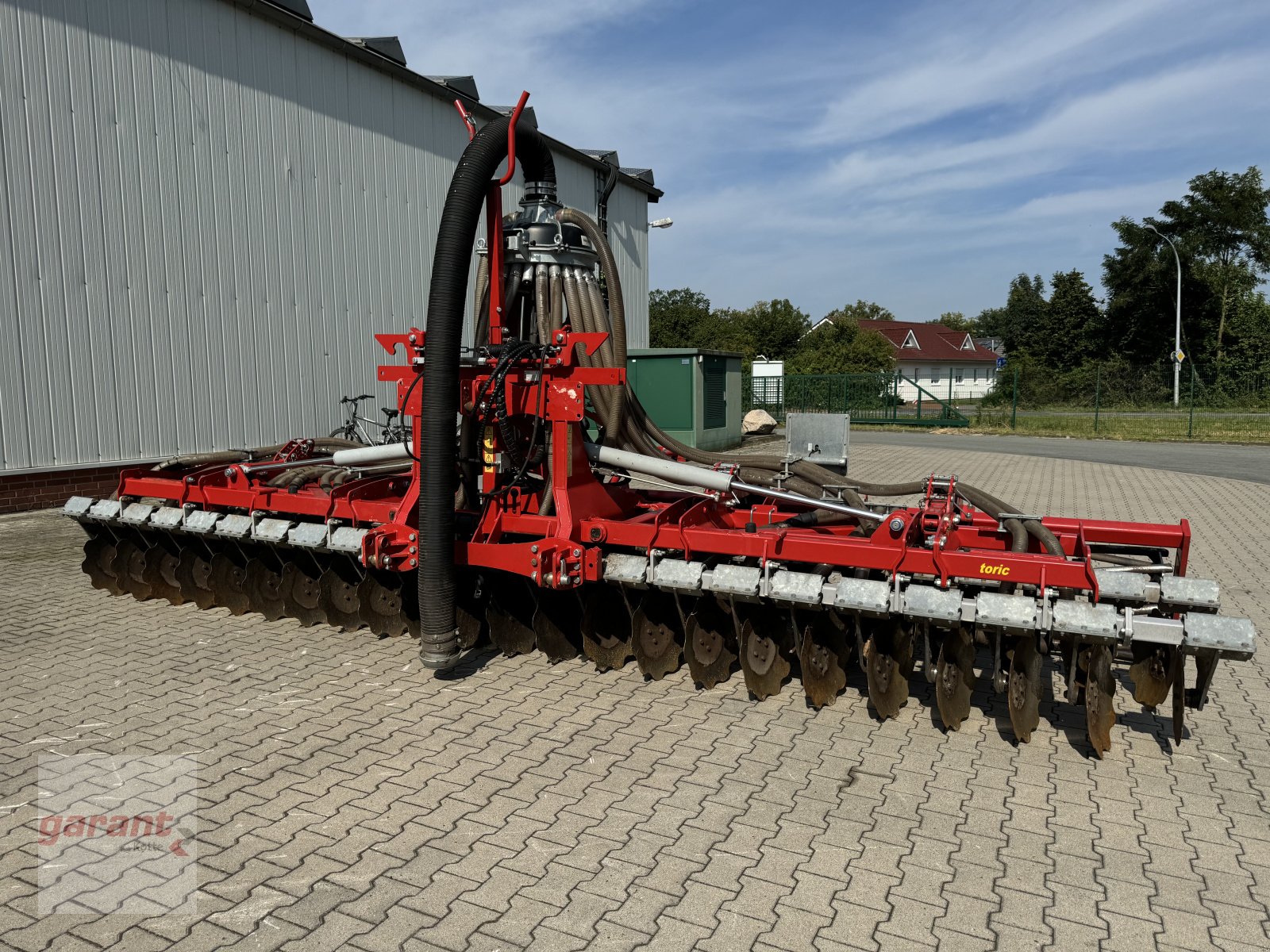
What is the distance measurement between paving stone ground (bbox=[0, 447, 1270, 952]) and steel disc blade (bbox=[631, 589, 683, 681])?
165 millimetres

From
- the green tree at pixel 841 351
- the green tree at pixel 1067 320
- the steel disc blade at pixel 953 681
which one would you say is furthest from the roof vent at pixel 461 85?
the green tree at pixel 1067 320

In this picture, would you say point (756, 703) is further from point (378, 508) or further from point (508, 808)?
point (378, 508)

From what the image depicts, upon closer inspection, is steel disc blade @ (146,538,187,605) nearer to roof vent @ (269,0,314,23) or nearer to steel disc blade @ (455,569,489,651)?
steel disc blade @ (455,569,489,651)

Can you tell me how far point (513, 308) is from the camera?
6094 millimetres

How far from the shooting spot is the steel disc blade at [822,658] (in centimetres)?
467

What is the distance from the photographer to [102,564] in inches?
273

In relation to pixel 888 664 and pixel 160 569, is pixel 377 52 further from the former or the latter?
pixel 888 664

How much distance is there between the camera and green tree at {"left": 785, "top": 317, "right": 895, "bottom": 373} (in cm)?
4350

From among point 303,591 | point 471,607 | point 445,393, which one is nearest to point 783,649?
point 471,607

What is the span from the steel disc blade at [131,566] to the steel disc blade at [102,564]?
0.04 m

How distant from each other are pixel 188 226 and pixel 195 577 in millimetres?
6075

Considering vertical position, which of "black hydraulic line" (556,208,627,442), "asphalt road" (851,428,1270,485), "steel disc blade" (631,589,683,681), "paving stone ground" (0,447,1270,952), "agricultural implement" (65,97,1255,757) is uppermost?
"black hydraulic line" (556,208,627,442)

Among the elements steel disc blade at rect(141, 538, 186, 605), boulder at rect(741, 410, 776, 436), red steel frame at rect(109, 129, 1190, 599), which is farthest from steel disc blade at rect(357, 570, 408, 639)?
boulder at rect(741, 410, 776, 436)

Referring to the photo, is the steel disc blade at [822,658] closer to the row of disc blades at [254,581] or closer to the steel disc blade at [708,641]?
the steel disc blade at [708,641]
